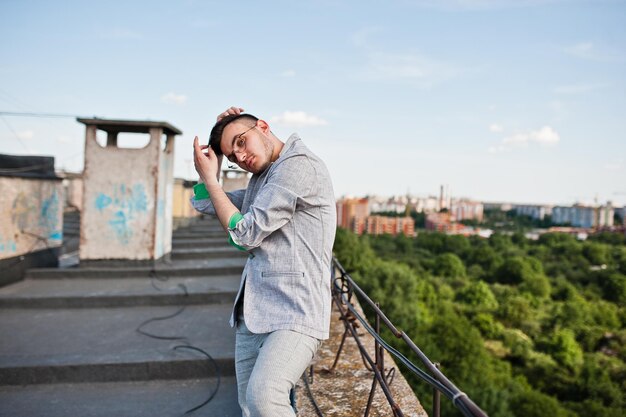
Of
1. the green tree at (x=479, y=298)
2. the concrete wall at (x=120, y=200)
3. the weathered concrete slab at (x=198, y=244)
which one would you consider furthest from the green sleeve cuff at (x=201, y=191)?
the green tree at (x=479, y=298)

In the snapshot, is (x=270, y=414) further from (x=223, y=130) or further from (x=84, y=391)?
(x=84, y=391)

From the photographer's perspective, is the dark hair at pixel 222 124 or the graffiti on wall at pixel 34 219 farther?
the graffiti on wall at pixel 34 219

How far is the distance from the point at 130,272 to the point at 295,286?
20.9ft

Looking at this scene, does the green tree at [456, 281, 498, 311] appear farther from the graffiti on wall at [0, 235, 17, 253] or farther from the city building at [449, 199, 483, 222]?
the city building at [449, 199, 483, 222]

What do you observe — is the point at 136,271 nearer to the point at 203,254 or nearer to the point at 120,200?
the point at 120,200

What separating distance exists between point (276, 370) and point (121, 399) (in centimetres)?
248

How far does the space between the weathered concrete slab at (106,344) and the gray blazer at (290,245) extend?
2420 millimetres

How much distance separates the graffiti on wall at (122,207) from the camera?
25.7 ft

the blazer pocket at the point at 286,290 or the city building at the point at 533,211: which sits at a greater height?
the city building at the point at 533,211

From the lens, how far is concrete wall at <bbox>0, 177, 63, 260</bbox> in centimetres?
681

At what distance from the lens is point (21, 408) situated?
10.9ft

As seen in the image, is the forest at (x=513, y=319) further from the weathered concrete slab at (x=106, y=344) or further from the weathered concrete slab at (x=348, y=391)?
the weathered concrete slab at (x=348, y=391)

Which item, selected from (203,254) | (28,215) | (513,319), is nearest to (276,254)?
(28,215)

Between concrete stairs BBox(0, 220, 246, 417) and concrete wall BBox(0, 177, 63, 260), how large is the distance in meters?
0.53
